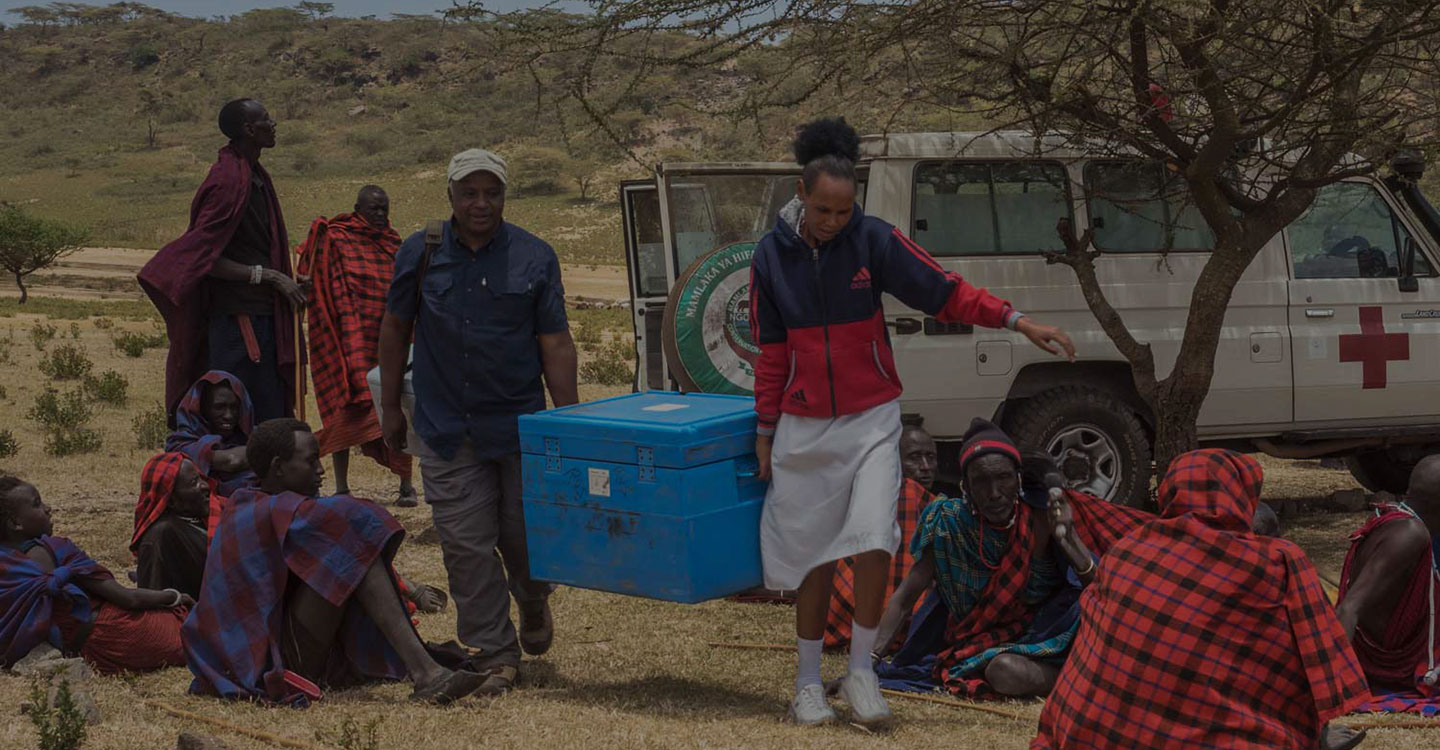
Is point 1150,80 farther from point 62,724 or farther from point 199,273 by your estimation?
point 62,724

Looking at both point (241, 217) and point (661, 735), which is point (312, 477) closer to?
point (661, 735)

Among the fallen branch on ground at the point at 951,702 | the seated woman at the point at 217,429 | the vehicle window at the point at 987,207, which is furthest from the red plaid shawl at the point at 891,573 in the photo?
the seated woman at the point at 217,429

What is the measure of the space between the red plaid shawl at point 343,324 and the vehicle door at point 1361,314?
468 centimetres

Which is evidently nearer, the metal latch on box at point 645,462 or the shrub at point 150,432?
the metal latch on box at point 645,462

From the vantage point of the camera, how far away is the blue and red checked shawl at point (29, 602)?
5.29 meters

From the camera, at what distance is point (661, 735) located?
4434 mm

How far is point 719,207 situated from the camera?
7.76 meters

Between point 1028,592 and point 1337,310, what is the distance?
139 inches

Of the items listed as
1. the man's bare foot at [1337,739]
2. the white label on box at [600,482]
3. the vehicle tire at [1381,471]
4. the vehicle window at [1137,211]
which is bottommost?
the vehicle tire at [1381,471]

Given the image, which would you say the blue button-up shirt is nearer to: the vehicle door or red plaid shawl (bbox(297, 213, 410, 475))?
red plaid shawl (bbox(297, 213, 410, 475))

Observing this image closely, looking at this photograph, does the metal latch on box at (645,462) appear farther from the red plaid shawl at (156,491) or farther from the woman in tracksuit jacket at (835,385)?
the red plaid shawl at (156,491)

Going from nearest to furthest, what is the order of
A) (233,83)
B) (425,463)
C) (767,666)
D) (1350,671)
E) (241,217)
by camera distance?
(1350,671) < (425,463) < (767,666) < (241,217) < (233,83)

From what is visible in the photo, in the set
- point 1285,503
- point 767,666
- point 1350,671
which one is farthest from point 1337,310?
point 1350,671

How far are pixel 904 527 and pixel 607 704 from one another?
1598 mm
